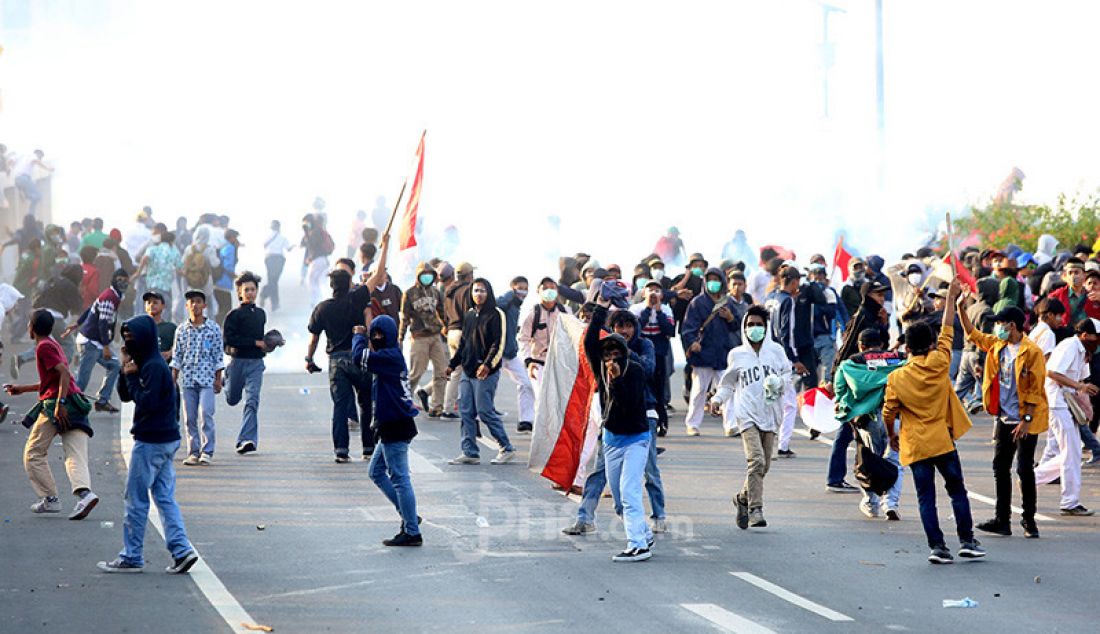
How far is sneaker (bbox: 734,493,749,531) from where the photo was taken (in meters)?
12.0

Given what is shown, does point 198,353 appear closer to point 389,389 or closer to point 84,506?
point 84,506

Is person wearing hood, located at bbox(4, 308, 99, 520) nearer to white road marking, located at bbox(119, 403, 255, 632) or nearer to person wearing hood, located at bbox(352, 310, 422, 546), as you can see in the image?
white road marking, located at bbox(119, 403, 255, 632)

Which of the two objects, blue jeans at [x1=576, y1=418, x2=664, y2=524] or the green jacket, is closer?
blue jeans at [x1=576, y1=418, x2=664, y2=524]

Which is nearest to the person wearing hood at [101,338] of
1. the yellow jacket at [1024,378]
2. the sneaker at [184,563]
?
the sneaker at [184,563]

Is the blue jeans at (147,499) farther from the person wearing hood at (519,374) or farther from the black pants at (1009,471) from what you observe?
the person wearing hood at (519,374)

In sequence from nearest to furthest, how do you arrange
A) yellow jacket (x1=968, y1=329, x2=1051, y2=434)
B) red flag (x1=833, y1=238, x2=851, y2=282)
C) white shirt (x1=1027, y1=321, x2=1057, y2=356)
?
yellow jacket (x1=968, y1=329, x2=1051, y2=434) → white shirt (x1=1027, y1=321, x2=1057, y2=356) → red flag (x1=833, y1=238, x2=851, y2=282)

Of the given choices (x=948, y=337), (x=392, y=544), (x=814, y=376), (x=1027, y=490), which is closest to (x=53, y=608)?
(x=392, y=544)

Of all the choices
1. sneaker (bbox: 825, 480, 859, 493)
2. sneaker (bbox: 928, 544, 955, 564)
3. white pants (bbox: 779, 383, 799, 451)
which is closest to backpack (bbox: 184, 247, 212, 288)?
white pants (bbox: 779, 383, 799, 451)

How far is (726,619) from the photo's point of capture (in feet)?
29.5

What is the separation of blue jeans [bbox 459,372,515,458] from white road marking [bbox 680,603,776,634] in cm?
622

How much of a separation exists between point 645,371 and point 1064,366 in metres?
3.55

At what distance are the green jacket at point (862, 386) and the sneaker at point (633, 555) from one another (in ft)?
8.36

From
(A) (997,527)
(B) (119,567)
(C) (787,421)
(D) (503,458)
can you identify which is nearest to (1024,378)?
(A) (997,527)

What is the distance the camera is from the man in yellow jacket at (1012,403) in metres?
11.8
